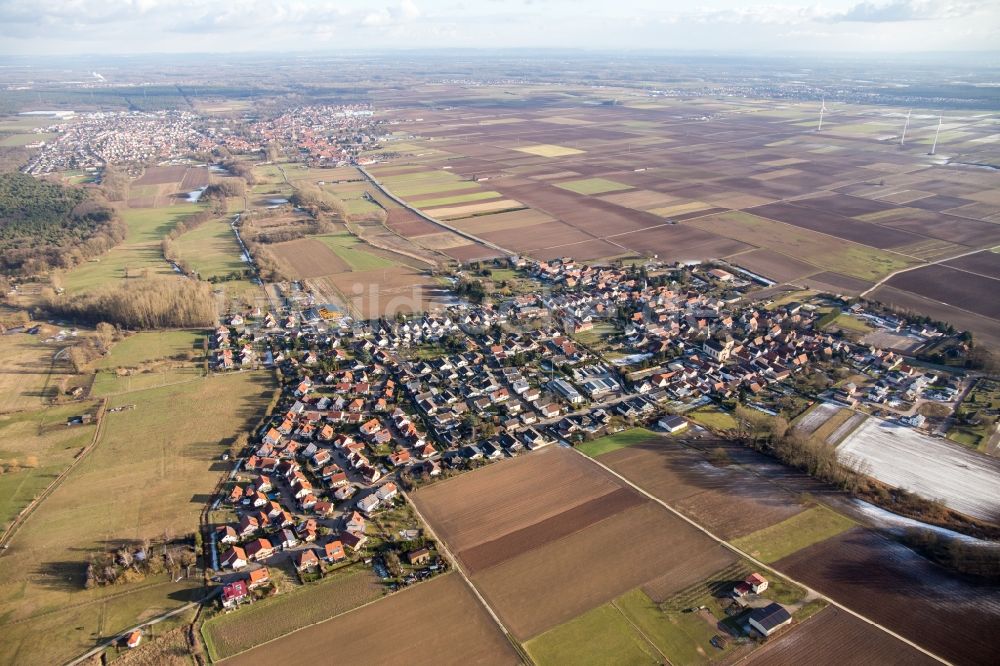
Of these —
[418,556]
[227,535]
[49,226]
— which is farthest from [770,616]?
[49,226]

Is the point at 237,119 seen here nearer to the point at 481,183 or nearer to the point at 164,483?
the point at 481,183

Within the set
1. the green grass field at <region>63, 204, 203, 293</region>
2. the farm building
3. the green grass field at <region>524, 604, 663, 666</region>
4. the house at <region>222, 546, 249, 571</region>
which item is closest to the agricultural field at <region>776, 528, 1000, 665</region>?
the green grass field at <region>524, 604, 663, 666</region>

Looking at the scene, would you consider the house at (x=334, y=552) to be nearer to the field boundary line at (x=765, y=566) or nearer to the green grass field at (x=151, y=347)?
the field boundary line at (x=765, y=566)

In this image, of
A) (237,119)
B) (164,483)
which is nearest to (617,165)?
(164,483)

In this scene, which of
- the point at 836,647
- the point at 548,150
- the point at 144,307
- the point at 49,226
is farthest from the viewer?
the point at 548,150

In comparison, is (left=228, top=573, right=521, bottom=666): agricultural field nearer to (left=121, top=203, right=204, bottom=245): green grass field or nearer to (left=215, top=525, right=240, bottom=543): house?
(left=215, top=525, right=240, bottom=543): house

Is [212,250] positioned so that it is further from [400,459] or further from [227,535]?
[227,535]
